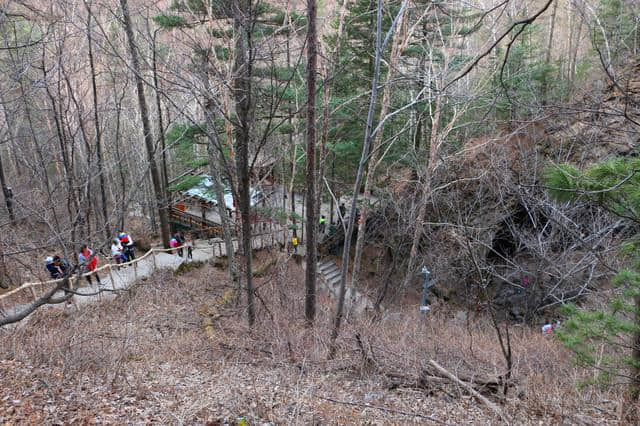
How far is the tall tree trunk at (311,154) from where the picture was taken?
6.60 meters

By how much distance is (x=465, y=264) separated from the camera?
1363 cm

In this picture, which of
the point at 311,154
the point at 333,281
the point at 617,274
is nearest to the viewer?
the point at 617,274

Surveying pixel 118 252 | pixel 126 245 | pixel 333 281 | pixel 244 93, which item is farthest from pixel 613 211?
pixel 126 245

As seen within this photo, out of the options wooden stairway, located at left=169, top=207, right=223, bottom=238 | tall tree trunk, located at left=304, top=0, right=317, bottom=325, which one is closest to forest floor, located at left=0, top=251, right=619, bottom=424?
tall tree trunk, located at left=304, top=0, right=317, bottom=325

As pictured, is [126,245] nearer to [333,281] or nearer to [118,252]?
[118,252]

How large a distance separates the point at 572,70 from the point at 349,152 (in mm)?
15717

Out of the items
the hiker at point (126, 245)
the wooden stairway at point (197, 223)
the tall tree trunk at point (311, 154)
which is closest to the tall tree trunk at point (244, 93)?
the tall tree trunk at point (311, 154)

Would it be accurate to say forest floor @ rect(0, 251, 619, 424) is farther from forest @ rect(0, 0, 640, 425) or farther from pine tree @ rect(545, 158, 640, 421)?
pine tree @ rect(545, 158, 640, 421)

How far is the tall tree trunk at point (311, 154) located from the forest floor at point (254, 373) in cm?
89

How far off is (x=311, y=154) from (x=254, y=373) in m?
4.13

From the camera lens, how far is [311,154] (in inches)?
297

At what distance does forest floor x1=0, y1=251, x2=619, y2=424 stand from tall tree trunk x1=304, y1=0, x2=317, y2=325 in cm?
89

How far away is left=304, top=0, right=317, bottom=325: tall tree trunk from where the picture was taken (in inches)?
260

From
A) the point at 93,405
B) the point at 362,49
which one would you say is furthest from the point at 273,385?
the point at 362,49
